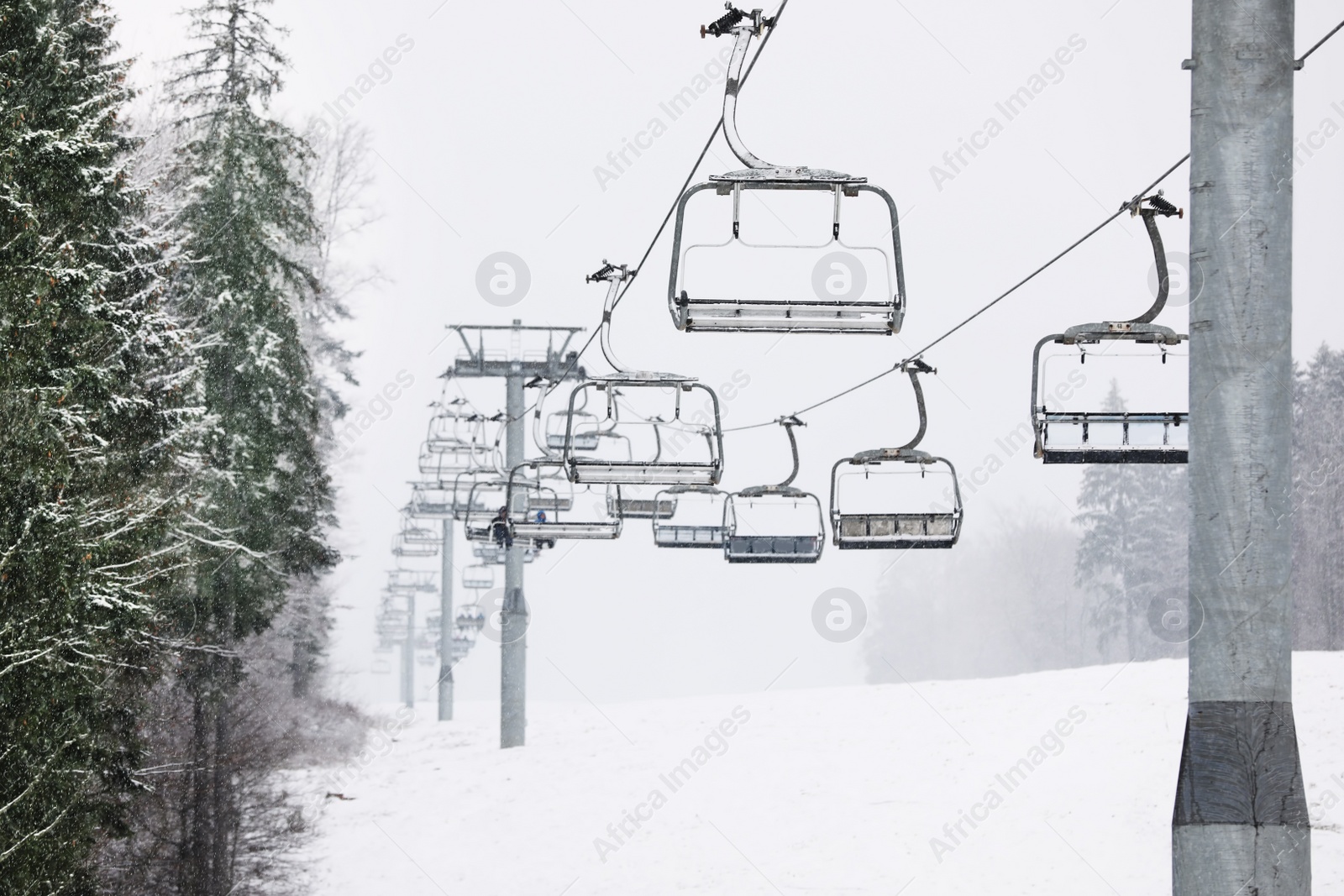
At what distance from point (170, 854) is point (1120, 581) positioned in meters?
57.5

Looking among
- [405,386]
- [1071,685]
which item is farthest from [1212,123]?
[1071,685]

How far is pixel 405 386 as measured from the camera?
26328 millimetres

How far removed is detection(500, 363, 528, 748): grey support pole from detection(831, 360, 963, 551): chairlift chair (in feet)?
57.3

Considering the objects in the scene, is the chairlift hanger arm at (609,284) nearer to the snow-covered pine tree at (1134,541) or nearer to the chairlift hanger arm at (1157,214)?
the chairlift hanger arm at (1157,214)

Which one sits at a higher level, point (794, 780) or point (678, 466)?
point (678, 466)

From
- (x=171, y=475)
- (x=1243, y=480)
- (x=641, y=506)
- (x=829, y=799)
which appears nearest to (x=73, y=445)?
(x=171, y=475)

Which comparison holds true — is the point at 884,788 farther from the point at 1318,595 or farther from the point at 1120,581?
the point at 1120,581

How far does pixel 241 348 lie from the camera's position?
66.7 ft

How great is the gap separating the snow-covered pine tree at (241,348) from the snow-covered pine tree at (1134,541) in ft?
152

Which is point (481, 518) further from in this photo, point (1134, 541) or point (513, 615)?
point (1134, 541)

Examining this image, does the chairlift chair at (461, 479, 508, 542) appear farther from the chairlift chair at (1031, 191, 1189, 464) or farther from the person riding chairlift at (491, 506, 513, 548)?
the chairlift chair at (1031, 191, 1189, 464)

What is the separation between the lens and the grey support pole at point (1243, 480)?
474 cm

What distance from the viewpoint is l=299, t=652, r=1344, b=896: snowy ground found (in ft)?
63.0

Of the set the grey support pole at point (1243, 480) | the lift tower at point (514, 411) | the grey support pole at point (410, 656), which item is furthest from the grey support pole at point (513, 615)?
the grey support pole at point (410, 656)
